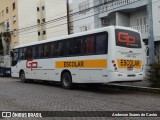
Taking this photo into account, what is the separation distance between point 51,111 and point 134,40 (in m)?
6.74

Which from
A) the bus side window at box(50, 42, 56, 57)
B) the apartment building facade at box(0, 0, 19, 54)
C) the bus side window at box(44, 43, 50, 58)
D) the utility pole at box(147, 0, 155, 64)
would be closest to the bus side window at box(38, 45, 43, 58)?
the bus side window at box(44, 43, 50, 58)

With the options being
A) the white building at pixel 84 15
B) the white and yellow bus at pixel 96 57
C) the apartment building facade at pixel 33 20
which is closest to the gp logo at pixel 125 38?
the white and yellow bus at pixel 96 57

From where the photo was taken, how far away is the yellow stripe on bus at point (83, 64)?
13697 millimetres

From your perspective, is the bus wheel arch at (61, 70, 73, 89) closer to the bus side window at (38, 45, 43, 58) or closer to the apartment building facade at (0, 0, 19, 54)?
the bus side window at (38, 45, 43, 58)

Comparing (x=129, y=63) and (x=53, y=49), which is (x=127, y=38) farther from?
(x=53, y=49)

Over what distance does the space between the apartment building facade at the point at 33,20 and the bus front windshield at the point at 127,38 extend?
36195 mm

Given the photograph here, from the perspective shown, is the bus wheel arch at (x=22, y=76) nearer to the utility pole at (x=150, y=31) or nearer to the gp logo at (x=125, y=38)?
the utility pole at (x=150, y=31)

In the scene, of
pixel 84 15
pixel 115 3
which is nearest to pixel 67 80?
pixel 115 3

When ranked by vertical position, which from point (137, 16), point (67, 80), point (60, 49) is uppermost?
point (137, 16)

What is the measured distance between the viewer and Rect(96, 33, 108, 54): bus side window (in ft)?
44.4

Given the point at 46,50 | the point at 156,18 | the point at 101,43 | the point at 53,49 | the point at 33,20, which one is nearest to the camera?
the point at 101,43

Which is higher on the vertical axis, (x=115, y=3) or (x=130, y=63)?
(x=115, y=3)

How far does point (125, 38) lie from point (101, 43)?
1165mm

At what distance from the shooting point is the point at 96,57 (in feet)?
46.0
